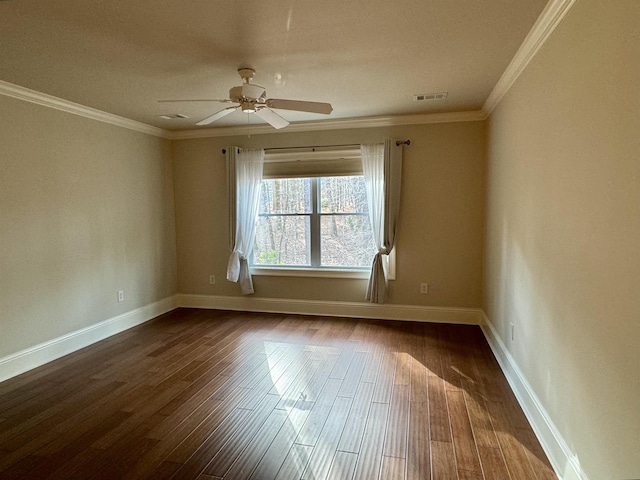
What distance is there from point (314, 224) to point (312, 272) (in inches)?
24.5

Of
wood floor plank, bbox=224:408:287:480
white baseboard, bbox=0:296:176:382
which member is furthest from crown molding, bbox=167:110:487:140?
wood floor plank, bbox=224:408:287:480

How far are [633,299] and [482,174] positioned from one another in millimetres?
3168

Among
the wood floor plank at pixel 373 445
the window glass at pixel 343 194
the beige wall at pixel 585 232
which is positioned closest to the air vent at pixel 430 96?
the beige wall at pixel 585 232

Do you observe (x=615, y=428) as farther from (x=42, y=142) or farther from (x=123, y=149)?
(x=123, y=149)

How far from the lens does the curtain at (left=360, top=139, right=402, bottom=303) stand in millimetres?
4391

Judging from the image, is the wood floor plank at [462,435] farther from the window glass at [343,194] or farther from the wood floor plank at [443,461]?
the window glass at [343,194]

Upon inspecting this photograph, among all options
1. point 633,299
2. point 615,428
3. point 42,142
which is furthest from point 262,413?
point 42,142

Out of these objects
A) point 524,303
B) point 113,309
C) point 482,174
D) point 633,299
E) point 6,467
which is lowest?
point 6,467

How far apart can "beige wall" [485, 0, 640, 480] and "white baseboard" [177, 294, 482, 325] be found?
1709mm

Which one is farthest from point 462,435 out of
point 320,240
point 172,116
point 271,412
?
point 172,116

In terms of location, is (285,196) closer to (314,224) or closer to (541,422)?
(314,224)

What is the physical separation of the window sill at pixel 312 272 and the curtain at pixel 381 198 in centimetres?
21

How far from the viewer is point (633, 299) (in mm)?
1307

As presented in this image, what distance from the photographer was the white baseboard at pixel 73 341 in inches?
125
